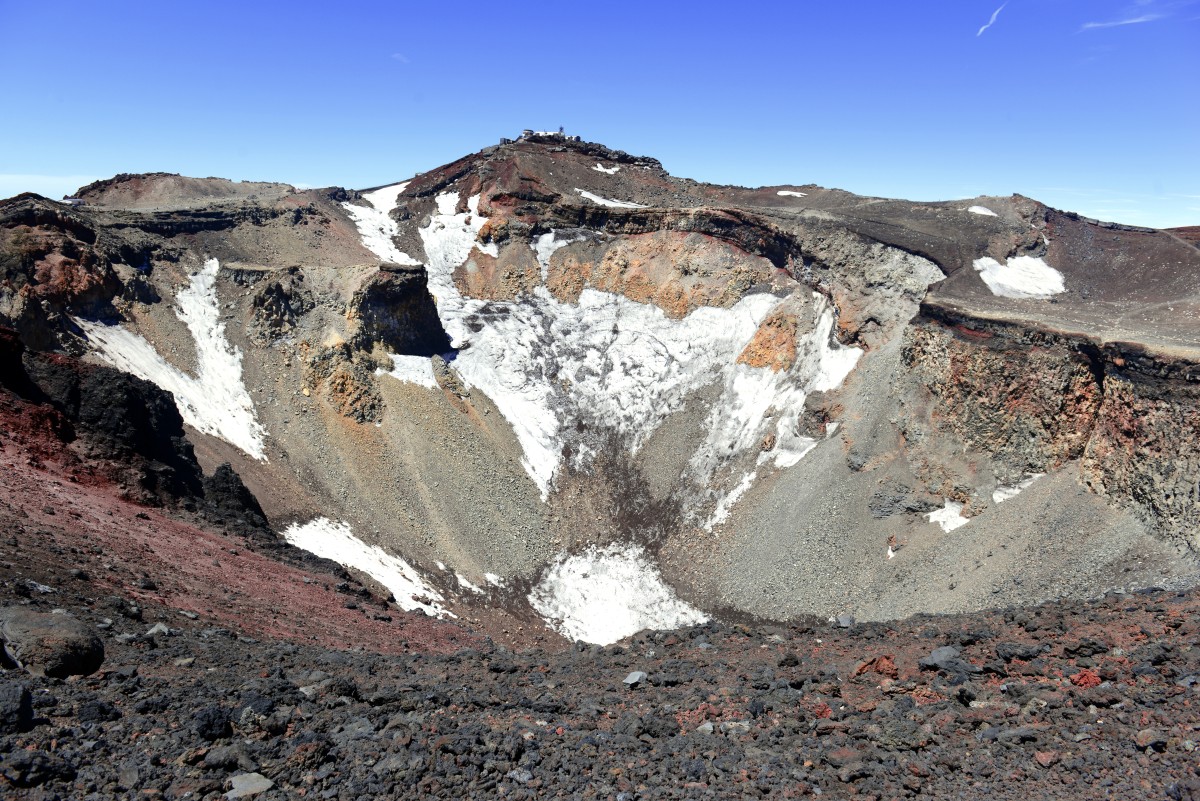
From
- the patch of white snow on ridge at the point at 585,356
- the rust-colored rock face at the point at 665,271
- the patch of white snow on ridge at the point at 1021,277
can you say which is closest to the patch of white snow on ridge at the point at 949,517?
the patch of white snow on ridge at the point at 1021,277

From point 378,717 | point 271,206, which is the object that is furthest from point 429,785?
point 271,206

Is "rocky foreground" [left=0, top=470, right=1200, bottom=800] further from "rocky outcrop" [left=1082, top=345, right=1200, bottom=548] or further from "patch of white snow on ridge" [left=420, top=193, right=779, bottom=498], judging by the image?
"patch of white snow on ridge" [left=420, top=193, right=779, bottom=498]

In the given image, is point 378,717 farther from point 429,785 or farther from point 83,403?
point 83,403

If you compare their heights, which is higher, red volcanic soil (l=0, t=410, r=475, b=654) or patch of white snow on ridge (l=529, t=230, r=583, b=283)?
patch of white snow on ridge (l=529, t=230, r=583, b=283)

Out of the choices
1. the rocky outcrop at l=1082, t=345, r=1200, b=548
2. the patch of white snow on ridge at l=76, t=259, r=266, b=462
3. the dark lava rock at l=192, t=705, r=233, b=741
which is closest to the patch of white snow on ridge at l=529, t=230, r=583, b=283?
the patch of white snow on ridge at l=76, t=259, r=266, b=462

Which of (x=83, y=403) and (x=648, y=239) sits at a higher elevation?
(x=648, y=239)

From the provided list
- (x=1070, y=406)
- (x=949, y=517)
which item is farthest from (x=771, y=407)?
(x=1070, y=406)

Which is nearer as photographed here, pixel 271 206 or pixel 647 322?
pixel 647 322
